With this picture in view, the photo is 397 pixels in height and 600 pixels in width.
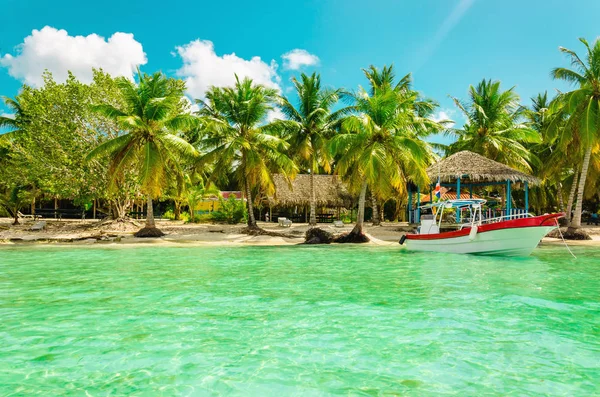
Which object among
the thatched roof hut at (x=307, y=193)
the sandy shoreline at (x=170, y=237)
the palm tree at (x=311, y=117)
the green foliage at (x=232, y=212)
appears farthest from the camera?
the thatched roof hut at (x=307, y=193)

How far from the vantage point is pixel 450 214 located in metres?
25.7

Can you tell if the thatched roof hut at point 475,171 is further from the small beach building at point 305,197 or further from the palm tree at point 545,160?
the small beach building at point 305,197

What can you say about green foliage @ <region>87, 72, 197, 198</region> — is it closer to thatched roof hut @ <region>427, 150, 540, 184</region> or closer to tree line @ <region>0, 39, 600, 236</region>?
tree line @ <region>0, 39, 600, 236</region>

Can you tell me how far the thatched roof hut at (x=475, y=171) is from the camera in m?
17.6

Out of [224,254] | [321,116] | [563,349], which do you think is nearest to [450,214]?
[321,116]

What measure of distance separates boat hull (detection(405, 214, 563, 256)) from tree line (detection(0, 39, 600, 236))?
379cm

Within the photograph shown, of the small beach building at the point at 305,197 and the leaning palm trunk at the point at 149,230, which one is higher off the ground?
the small beach building at the point at 305,197

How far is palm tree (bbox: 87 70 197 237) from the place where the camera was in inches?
641

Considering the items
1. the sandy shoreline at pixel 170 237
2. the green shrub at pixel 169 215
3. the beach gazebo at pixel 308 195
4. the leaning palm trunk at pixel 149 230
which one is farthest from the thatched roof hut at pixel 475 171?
the green shrub at pixel 169 215

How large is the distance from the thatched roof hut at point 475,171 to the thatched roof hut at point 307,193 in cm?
909

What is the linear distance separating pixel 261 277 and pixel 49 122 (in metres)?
15.7

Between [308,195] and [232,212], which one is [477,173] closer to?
[308,195]

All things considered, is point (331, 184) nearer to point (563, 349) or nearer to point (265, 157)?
point (265, 157)

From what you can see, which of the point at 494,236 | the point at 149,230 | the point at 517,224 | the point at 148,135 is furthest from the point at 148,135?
the point at 517,224
